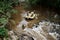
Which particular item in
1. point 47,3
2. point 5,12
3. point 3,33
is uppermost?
point 47,3

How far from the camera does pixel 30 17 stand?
26.3 ft

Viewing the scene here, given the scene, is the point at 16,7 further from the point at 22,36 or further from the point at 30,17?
the point at 22,36

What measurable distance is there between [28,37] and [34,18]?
1818 mm

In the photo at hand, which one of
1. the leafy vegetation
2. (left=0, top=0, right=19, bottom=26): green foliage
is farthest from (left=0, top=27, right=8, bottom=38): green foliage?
(left=0, top=0, right=19, bottom=26): green foliage

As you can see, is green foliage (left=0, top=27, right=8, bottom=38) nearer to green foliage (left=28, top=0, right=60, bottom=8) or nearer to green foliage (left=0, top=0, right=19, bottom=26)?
green foliage (left=0, top=0, right=19, bottom=26)

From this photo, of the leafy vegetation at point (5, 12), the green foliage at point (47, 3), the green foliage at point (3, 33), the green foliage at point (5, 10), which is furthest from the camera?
the green foliage at point (47, 3)

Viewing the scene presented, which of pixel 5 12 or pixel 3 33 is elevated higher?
pixel 5 12

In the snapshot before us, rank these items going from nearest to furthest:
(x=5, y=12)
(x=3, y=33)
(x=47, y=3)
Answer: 1. (x=3, y=33)
2. (x=5, y=12)
3. (x=47, y=3)

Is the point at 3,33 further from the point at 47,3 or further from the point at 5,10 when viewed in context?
the point at 47,3

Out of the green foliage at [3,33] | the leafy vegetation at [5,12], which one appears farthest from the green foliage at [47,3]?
the green foliage at [3,33]

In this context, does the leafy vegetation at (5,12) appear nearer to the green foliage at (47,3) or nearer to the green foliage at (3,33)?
the green foliage at (3,33)

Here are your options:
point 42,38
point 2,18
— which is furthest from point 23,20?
point 42,38

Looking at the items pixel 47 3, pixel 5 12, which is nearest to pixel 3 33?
pixel 5 12

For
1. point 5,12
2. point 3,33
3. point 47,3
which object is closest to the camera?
point 3,33
